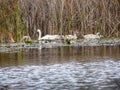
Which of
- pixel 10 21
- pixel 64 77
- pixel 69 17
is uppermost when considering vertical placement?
pixel 69 17

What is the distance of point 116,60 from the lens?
13.0 metres

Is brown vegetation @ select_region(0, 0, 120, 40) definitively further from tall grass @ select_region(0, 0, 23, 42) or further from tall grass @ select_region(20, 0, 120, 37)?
tall grass @ select_region(0, 0, 23, 42)

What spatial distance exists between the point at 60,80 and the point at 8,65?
3.46 meters

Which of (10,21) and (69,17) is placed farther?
(69,17)

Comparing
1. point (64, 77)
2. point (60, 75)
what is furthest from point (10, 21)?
point (64, 77)

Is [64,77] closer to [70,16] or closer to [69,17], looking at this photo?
[69,17]

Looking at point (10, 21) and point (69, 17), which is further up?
point (69, 17)

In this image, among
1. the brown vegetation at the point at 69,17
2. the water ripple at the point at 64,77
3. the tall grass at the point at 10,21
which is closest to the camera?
the water ripple at the point at 64,77

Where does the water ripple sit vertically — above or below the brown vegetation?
below

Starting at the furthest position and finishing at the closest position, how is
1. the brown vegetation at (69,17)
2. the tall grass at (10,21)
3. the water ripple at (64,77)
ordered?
1. the brown vegetation at (69,17)
2. the tall grass at (10,21)
3. the water ripple at (64,77)

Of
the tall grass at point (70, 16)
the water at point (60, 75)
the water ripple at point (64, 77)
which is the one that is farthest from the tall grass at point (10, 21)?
the water ripple at point (64, 77)

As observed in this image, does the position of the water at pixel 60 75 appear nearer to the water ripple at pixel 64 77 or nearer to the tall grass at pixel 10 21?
the water ripple at pixel 64 77

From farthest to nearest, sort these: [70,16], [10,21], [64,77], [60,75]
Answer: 1. [70,16]
2. [10,21]
3. [60,75]
4. [64,77]

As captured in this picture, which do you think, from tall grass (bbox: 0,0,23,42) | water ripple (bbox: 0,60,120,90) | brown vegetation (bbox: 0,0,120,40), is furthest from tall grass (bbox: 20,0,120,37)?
water ripple (bbox: 0,60,120,90)
